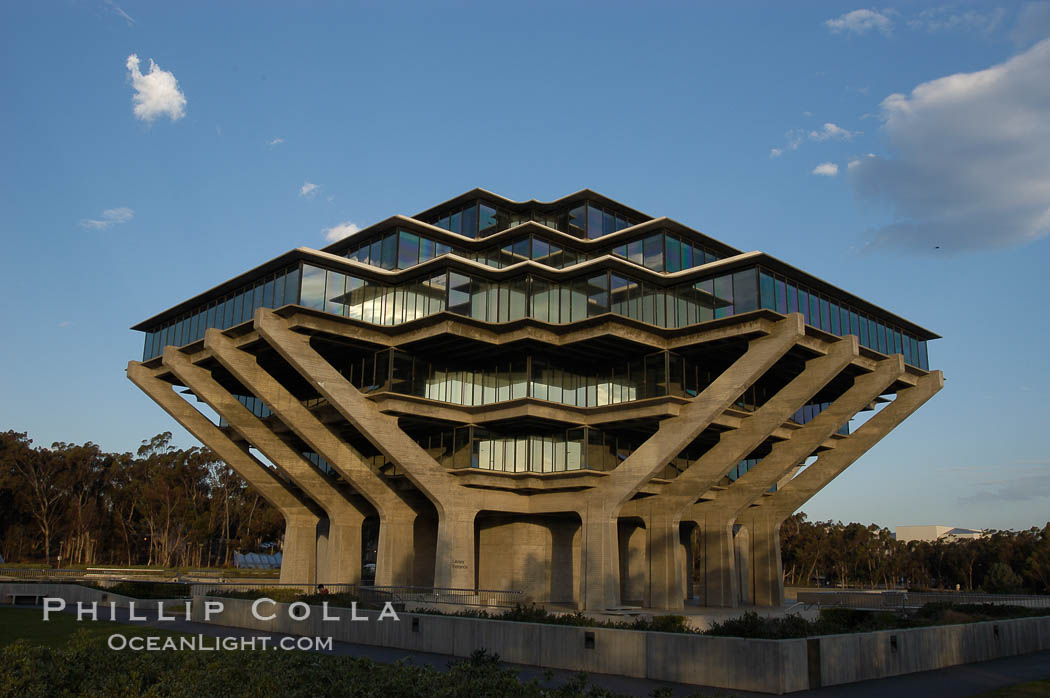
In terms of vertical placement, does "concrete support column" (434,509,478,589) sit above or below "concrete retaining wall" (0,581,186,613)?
above

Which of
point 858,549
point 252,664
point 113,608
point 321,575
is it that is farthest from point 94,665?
point 858,549

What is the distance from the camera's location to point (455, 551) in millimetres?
42750

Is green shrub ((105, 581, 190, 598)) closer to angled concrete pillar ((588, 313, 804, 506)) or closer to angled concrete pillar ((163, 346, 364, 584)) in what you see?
angled concrete pillar ((163, 346, 364, 584))

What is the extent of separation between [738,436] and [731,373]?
183 inches

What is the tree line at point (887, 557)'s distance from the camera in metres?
102

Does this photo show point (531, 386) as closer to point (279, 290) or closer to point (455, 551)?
point (455, 551)

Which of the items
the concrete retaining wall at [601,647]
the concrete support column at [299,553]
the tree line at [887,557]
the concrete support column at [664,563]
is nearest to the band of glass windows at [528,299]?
the concrete support column at [664,563]

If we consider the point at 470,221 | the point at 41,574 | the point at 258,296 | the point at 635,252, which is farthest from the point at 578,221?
the point at 41,574

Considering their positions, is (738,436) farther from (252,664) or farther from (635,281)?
(252,664)

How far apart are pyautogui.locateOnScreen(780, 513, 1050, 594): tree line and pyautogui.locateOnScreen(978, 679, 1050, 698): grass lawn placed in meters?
90.2

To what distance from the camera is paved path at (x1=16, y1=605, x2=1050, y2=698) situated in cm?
1750

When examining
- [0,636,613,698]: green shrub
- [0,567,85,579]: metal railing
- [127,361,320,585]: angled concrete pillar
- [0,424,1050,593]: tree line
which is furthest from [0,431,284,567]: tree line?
[0,636,613,698]: green shrub

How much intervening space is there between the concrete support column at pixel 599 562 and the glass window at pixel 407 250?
51.8 ft

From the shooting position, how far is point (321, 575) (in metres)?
50.8
